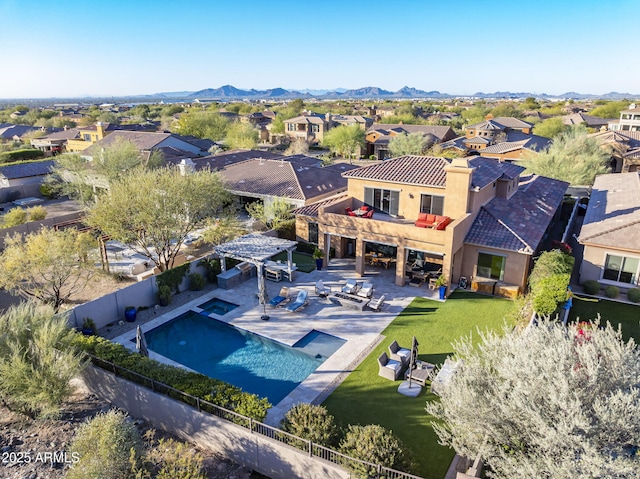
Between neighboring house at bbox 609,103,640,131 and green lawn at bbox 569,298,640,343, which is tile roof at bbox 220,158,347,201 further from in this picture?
neighboring house at bbox 609,103,640,131

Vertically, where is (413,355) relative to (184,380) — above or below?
above

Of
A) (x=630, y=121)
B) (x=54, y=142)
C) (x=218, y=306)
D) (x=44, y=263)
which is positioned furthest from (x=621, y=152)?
(x=54, y=142)

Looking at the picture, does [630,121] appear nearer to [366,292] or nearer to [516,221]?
[516,221]

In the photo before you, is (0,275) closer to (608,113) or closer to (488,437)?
(488,437)

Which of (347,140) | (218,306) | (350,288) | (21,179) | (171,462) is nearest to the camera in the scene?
(171,462)

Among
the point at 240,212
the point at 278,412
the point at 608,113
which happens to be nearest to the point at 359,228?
the point at 278,412

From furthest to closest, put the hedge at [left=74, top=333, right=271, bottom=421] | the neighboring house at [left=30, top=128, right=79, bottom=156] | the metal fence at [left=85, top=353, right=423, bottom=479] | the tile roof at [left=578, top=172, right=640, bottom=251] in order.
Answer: the neighboring house at [left=30, top=128, right=79, bottom=156], the tile roof at [left=578, top=172, right=640, bottom=251], the hedge at [left=74, top=333, right=271, bottom=421], the metal fence at [left=85, top=353, right=423, bottom=479]

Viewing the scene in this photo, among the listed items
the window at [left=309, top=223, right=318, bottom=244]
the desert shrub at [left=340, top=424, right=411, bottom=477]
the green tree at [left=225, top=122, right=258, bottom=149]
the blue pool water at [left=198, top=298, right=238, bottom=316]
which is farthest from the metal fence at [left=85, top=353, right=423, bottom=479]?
the green tree at [left=225, top=122, right=258, bottom=149]
